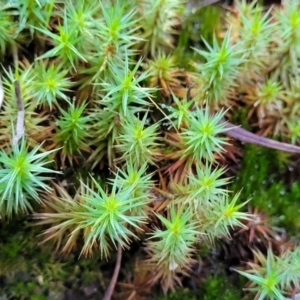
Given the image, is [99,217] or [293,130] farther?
[293,130]

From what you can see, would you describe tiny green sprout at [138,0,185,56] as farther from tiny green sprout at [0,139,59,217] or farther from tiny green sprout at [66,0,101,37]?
tiny green sprout at [0,139,59,217]

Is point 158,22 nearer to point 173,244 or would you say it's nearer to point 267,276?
point 173,244

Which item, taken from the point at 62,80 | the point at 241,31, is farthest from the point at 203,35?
the point at 62,80

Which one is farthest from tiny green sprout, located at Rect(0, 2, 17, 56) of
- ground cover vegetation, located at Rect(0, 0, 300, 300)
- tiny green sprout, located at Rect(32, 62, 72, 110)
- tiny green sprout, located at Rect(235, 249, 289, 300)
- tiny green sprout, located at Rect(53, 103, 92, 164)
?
tiny green sprout, located at Rect(235, 249, 289, 300)

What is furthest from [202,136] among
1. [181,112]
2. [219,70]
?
[219,70]

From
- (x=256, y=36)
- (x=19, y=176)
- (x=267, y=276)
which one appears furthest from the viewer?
(x=256, y=36)

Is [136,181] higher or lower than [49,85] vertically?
lower
